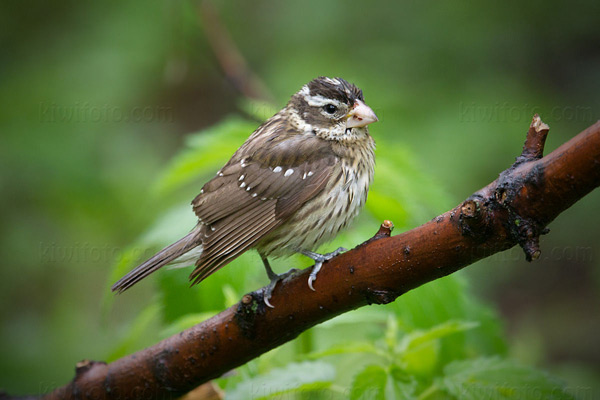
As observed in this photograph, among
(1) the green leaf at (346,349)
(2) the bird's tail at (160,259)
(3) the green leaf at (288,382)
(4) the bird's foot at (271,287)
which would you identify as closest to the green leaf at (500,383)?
(1) the green leaf at (346,349)

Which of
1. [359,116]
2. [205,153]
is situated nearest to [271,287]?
[205,153]

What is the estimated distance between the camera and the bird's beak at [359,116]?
315 cm

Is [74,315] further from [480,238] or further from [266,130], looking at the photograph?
[480,238]

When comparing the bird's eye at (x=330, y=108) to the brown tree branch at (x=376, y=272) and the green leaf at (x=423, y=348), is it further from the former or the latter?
the green leaf at (x=423, y=348)

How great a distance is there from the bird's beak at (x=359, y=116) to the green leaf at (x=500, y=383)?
1.34m

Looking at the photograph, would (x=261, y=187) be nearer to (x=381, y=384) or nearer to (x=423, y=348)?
(x=423, y=348)

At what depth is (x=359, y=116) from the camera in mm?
3189

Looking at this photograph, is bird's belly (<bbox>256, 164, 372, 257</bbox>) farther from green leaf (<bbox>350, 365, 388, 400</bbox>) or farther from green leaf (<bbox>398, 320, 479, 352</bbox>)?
green leaf (<bbox>350, 365, 388, 400</bbox>)

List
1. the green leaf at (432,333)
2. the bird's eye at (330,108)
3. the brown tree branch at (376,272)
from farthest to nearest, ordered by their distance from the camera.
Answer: the bird's eye at (330,108) → the green leaf at (432,333) → the brown tree branch at (376,272)

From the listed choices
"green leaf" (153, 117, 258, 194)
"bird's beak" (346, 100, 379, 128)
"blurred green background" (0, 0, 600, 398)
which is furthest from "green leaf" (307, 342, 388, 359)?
"blurred green background" (0, 0, 600, 398)

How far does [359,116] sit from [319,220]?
0.60 meters

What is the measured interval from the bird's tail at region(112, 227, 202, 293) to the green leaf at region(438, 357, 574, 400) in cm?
127

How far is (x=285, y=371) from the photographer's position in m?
2.34

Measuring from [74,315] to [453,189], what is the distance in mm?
3373
